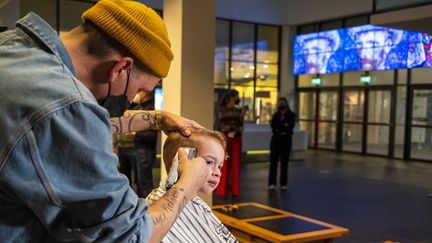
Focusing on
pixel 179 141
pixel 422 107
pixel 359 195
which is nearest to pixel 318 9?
pixel 422 107

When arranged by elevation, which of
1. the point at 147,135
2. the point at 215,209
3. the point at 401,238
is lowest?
the point at 401,238

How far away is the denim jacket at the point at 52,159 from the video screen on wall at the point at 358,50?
9.14 m

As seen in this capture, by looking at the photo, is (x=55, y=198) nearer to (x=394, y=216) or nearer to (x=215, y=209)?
(x=215, y=209)

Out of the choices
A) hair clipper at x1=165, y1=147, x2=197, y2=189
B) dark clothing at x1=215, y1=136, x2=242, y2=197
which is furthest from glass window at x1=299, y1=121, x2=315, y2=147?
hair clipper at x1=165, y1=147, x2=197, y2=189

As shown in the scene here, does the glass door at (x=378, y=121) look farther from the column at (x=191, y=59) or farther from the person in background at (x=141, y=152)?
the column at (x=191, y=59)

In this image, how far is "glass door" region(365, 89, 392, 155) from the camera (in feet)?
39.8

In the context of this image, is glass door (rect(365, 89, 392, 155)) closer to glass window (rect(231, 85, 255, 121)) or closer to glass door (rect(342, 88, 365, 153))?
glass door (rect(342, 88, 365, 153))

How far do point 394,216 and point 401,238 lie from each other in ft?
3.25

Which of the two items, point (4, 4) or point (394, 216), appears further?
point (4, 4)

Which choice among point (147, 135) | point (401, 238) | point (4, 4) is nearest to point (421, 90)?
point (401, 238)

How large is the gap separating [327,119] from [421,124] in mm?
3091

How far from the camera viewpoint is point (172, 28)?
433cm

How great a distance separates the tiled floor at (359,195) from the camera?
5.09 meters

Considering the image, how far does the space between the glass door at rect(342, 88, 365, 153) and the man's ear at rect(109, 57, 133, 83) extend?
12519mm
